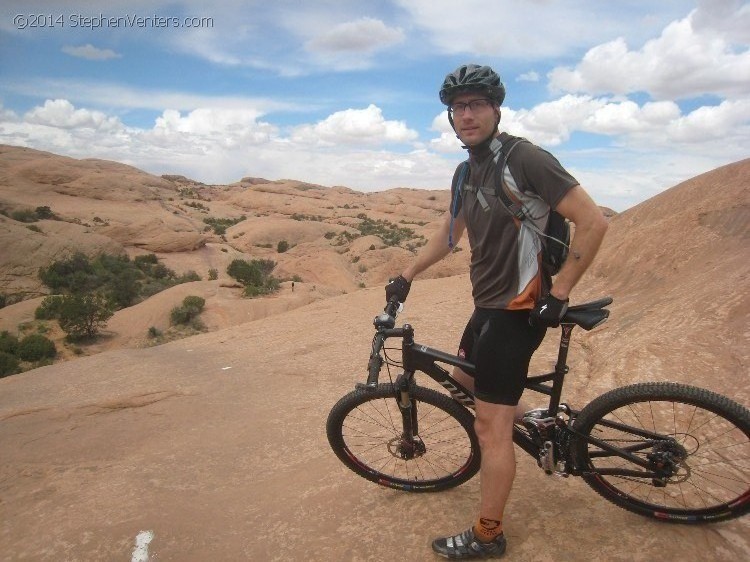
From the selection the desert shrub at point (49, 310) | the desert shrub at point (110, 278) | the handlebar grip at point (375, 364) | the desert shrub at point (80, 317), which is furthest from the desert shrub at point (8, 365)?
the handlebar grip at point (375, 364)

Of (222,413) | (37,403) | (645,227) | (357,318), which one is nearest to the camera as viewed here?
(222,413)

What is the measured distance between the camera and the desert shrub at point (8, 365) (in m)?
11.5

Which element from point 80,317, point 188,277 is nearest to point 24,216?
point 188,277

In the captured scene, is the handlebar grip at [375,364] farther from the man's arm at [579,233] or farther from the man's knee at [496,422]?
the man's arm at [579,233]

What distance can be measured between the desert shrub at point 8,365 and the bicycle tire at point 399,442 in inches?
472

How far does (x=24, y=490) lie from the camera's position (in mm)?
3529

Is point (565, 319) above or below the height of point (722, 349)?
above

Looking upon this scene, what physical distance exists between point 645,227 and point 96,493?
27.2 ft

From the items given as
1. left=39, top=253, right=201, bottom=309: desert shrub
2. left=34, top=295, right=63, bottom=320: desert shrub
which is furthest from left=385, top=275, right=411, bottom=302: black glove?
left=39, top=253, right=201, bottom=309: desert shrub

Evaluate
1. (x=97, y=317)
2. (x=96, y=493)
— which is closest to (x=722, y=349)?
(x=96, y=493)

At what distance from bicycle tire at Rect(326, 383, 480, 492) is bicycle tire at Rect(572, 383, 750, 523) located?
25.1 inches

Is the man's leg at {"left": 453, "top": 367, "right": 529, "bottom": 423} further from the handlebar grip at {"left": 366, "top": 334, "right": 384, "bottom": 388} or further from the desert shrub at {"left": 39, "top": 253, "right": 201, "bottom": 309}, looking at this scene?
the desert shrub at {"left": 39, "top": 253, "right": 201, "bottom": 309}

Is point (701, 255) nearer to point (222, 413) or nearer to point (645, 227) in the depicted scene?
point (645, 227)

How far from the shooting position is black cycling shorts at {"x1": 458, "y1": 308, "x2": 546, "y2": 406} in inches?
84.5
